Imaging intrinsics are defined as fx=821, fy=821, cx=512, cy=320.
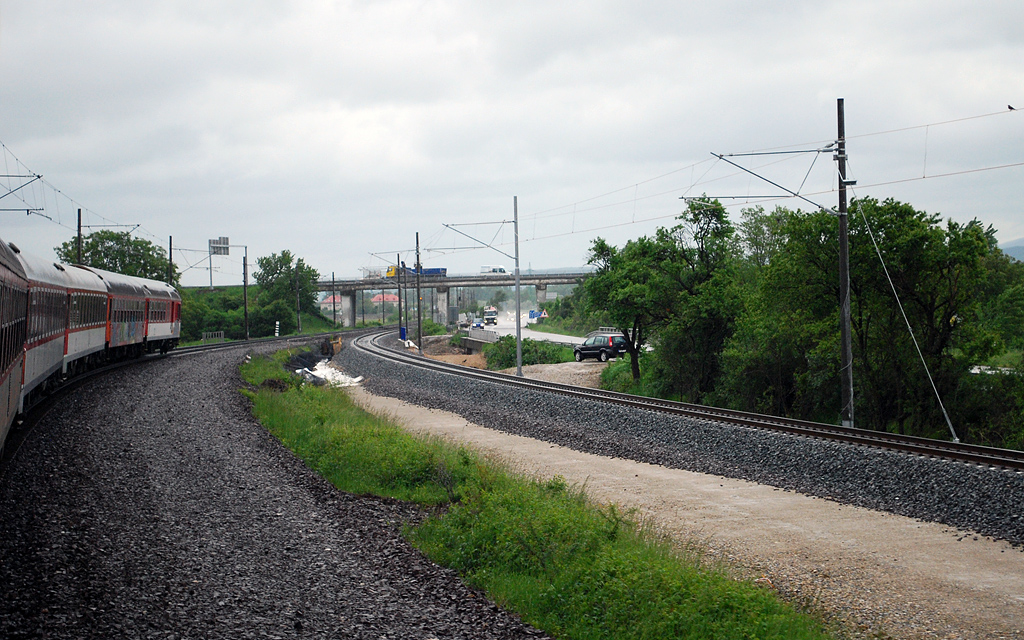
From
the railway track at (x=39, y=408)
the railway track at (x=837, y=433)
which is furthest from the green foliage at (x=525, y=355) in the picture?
the railway track at (x=39, y=408)

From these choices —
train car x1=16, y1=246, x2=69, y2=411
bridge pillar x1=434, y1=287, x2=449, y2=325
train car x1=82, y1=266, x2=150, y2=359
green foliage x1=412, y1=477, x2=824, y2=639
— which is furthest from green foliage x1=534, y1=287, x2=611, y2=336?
green foliage x1=412, y1=477, x2=824, y2=639

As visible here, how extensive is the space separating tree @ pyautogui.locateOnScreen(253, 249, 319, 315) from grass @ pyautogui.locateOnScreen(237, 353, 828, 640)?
325 feet

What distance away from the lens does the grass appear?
8.01 metres

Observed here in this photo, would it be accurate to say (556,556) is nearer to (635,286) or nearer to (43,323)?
(43,323)

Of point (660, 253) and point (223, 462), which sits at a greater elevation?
point (660, 253)

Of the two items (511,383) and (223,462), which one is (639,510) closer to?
(223,462)

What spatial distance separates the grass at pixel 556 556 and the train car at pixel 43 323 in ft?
18.7

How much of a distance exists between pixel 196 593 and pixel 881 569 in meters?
8.75

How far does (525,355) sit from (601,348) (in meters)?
7.50

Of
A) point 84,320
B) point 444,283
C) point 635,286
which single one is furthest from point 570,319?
point 84,320

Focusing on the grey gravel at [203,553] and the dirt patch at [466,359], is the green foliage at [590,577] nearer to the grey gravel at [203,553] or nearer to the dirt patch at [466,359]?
the grey gravel at [203,553]

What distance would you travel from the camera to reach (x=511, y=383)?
34.2 metres

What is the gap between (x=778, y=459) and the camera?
692 inches

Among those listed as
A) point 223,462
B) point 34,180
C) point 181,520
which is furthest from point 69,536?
point 34,180
